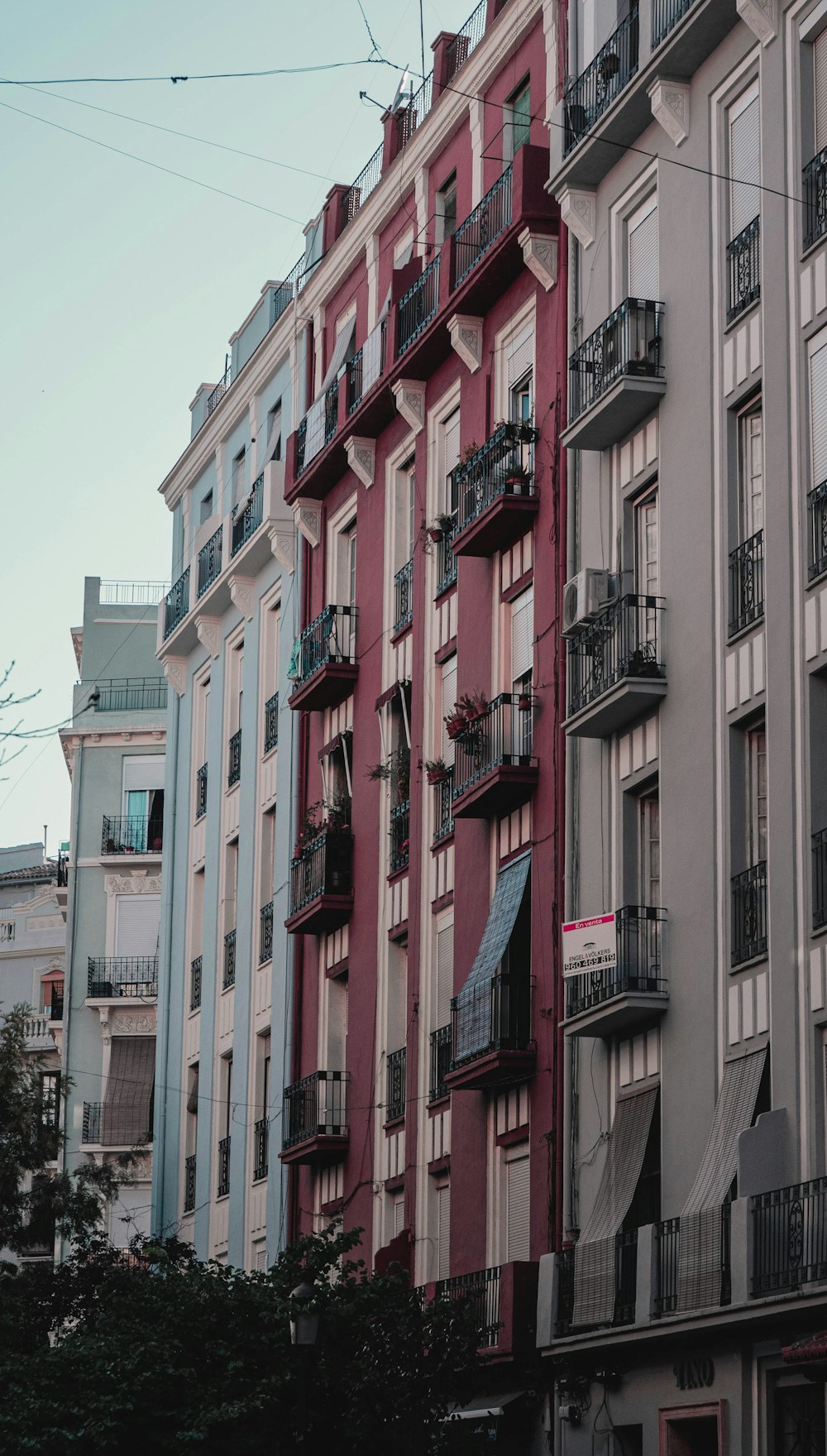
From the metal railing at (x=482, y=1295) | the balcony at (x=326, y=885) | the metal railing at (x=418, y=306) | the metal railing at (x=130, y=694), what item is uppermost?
the metal railing at (x=130, y=694)

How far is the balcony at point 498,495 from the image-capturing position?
29547mm

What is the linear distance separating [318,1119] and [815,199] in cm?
1711

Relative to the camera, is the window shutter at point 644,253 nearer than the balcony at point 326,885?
Yes

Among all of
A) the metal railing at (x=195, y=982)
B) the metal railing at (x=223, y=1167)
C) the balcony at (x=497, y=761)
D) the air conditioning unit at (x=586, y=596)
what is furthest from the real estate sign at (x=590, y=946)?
the metal railing at (x=195, y=982)

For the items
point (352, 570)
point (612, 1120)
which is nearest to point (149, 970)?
point (352, 570)

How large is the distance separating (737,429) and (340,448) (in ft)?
45.8

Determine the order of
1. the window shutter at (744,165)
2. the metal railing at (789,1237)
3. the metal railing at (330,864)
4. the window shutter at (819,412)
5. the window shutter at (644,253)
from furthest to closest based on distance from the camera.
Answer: the metal railing at (330,864)
the window shutter at (644,253)
the window shutter at (744,165)
the window shutter at (819,412)
the metal railing at (789,1237)

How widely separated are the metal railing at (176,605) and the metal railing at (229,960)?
298 inches

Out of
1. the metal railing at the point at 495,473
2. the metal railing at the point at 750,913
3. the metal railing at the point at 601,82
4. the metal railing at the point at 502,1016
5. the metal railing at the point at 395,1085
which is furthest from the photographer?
the metal railing at the point at 395,1085

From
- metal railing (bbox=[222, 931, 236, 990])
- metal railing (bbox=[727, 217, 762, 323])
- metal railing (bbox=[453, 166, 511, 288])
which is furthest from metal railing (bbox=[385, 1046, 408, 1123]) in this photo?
metal railing (bbox=[727, 217, 762, 323])

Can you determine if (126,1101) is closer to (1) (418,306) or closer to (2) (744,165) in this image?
(1) (418,306)

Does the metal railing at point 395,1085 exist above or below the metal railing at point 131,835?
below

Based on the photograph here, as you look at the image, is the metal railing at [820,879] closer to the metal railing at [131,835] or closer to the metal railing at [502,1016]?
the metal railing at [502,1016]

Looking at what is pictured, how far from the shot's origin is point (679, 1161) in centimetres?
2367
